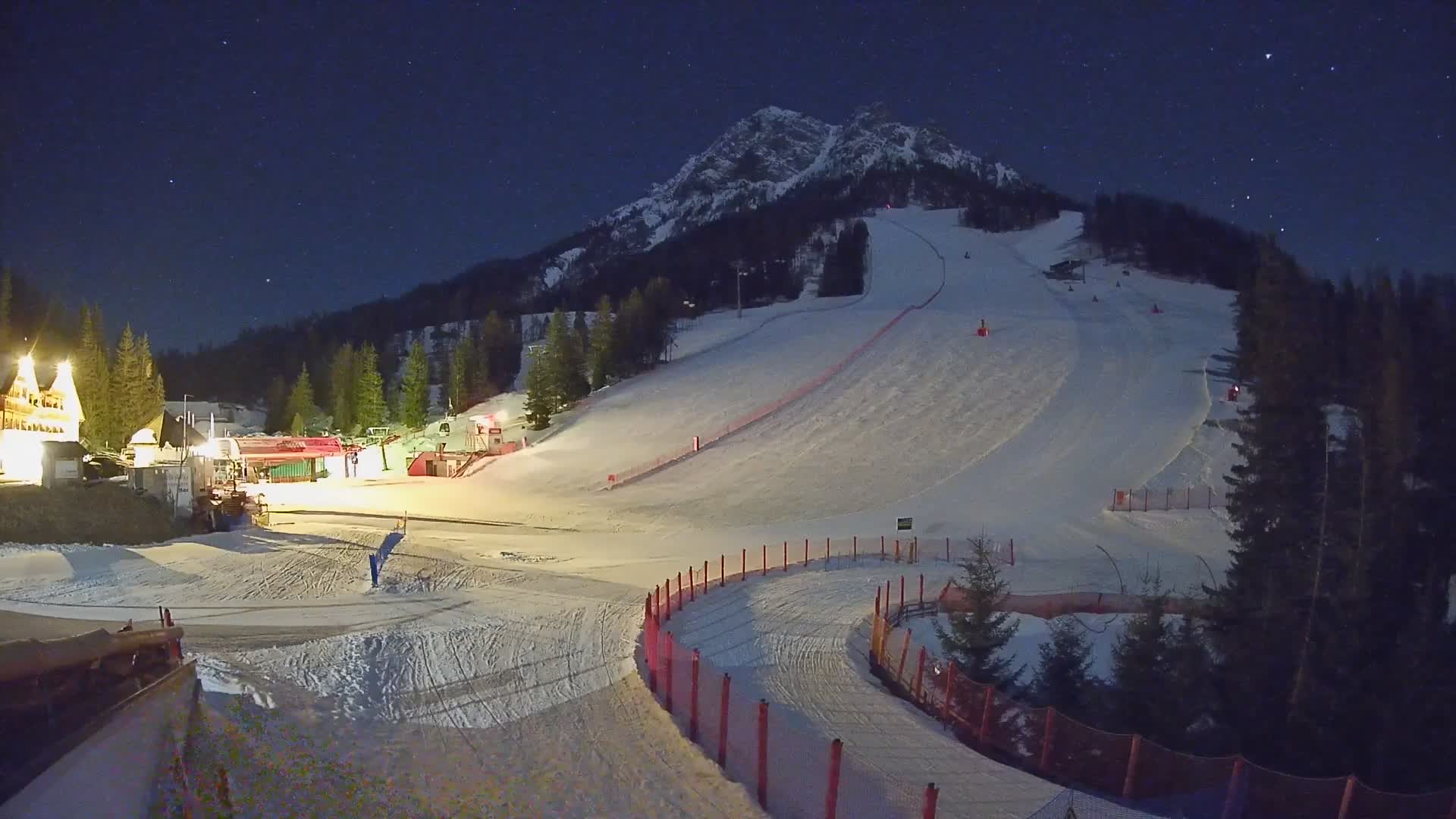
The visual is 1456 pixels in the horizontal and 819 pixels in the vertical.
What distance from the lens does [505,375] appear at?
102 metres

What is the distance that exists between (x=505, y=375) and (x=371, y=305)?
103m

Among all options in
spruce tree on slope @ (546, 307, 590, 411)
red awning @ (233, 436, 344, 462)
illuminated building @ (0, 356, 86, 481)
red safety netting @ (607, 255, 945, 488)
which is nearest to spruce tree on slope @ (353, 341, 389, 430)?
spruce tree on slope @ (546, 307, 590, 411)

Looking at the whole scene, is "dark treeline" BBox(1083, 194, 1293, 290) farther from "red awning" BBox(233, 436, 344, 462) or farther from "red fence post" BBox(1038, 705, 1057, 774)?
"red fence post" BBox(1038, 705, 1057, 774)

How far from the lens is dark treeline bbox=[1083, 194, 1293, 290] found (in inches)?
4200

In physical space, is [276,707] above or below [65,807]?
below

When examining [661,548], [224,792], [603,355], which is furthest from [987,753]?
[603,355]

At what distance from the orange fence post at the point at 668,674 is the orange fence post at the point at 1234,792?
5.78 m

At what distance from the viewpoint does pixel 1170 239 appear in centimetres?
11662

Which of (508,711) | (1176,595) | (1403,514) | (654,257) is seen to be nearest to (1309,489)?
(1403,514)

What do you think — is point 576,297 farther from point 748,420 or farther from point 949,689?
point 949,689

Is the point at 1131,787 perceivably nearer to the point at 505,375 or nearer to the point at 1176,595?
the point at 1176,595

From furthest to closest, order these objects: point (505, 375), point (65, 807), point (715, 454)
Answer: point (505, 375)
point (715, 454)
point (65, 807)

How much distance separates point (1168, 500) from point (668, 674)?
2907 cm

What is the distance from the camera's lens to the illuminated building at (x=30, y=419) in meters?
29.3
